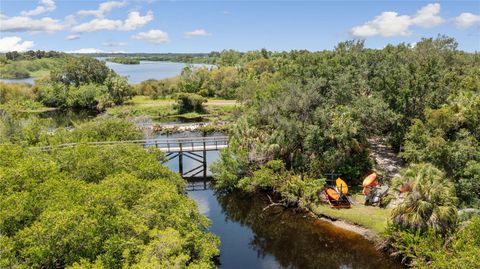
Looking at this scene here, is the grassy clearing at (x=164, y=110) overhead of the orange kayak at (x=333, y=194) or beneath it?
beneath

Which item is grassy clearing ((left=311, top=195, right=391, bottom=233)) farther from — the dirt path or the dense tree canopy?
the dense tree canopy

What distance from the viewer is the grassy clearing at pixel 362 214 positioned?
25.0 m

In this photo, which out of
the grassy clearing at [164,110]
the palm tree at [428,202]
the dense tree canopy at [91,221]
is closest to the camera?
the dense tree canopy at [91,221]

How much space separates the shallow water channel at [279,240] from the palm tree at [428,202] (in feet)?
10.8

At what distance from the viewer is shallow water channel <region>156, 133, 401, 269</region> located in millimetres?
22172

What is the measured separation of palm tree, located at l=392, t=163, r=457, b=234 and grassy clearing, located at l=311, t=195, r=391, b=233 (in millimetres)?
4295

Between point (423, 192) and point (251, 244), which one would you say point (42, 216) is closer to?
point (251, 244)

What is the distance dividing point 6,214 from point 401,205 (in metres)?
18.3

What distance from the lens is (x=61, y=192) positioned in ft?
52.7

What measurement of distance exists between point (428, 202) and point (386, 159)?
16306 millimetres

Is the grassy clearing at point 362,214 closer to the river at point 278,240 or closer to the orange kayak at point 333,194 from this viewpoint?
the orange kayak at point 333,194

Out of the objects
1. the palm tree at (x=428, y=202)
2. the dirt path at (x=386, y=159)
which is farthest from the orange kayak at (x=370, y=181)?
the palm tree at (x=428, y=202)

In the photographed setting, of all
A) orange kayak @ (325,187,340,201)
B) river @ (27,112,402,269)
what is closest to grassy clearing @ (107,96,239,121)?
river @ (27,112,402,269)

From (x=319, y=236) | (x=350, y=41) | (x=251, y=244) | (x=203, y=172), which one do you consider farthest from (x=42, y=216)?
(x=350, y=41)
